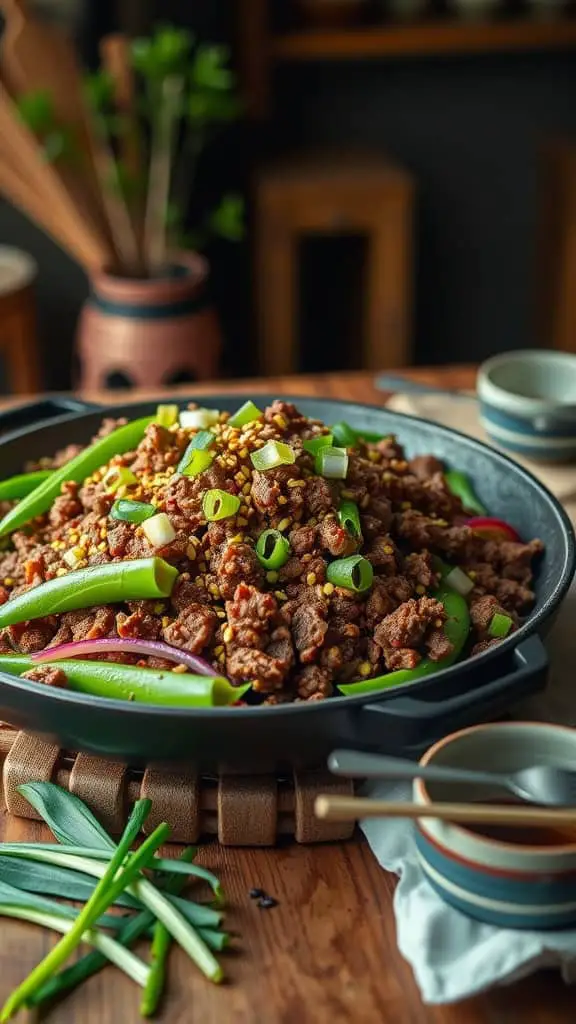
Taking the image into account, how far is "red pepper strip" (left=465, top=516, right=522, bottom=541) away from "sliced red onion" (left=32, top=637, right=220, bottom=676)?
53 cm

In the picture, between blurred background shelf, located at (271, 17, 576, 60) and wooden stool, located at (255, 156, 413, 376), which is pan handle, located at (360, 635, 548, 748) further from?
blurred background shelf, located at (271, 17, 576, 60)

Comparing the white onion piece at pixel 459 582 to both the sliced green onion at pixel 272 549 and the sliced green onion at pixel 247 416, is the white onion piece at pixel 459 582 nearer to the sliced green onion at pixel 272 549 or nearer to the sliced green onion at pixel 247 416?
the sliced green onion at pixel 272 549

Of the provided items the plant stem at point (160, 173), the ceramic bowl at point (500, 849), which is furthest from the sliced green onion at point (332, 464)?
the plant stem at point (160, 173)

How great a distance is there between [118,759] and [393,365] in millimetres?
3239

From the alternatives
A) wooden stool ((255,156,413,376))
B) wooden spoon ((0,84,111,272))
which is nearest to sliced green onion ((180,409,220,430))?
wooden spoon ((0,84,111,272))

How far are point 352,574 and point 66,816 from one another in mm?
444

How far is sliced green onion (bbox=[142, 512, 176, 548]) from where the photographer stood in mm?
1496

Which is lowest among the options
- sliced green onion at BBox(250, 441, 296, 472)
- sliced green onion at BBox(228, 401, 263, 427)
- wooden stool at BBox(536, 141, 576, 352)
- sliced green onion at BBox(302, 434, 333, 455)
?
wooden stool at BBox(536, 141, 576, 352)

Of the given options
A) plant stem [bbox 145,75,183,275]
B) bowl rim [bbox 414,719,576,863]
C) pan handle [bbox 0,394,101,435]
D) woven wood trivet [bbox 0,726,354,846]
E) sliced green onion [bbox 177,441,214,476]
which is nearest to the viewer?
bowl rim [bbox 414,719,576,863]

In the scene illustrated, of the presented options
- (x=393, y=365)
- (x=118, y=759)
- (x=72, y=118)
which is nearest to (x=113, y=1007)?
(x=118, y=759)

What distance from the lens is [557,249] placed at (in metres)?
4.61

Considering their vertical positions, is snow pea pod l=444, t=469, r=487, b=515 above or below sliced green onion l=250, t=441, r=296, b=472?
below

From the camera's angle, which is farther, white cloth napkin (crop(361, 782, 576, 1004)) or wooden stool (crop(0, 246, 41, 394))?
wooden stool (crop(0, 246, 41, 394))

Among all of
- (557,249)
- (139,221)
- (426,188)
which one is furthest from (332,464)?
(426,188)
